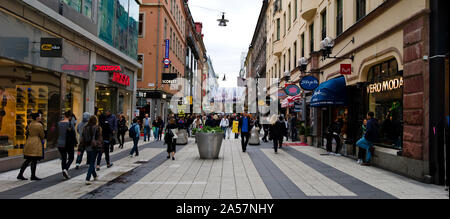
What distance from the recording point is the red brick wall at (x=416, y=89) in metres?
8.08

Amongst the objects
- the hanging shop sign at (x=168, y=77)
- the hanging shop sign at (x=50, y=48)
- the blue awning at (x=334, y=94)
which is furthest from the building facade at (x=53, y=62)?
the hanging shop sign at (x=168, y=77)

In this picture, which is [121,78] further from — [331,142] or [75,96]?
[331,142]

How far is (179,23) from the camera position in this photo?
41.4 meters

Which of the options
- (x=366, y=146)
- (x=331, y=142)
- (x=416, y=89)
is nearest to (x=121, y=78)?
(x=331, y=142)

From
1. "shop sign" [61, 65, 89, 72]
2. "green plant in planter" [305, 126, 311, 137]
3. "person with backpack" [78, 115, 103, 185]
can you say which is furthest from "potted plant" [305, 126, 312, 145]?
"person with backpack" [78, 115, 103, 185]

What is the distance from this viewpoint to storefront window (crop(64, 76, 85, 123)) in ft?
44.4

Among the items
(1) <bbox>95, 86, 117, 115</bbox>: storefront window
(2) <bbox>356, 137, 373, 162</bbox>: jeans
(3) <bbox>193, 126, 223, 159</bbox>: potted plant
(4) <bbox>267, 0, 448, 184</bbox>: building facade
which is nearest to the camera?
(4) <bbox>267, 0, 448, 184</bbox>: building facade

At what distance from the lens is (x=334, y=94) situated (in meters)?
13.8

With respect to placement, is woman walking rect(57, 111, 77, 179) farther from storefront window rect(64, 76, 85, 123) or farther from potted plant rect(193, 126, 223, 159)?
storefront window rect(64, 76, 85, 123)

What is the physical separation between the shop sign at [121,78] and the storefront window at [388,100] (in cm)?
1342

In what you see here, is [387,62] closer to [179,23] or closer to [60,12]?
[60,12]

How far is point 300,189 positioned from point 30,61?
9.35 metres
